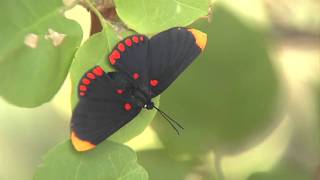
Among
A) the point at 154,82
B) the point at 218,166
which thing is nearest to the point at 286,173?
the point at 218,166

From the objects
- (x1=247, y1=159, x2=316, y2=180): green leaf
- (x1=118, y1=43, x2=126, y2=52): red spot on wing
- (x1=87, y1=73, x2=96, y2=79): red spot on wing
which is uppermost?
(x1=118, y1=43, x2=126, y2=52): red spot on wing

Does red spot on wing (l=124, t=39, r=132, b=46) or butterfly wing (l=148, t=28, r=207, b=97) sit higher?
red spot on wing (l=124, t=39, r=132, b=46)

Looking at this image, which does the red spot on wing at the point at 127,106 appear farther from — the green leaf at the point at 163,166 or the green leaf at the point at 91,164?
the green leaf at the point at 163,166

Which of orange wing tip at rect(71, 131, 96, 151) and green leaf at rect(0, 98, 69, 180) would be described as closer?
orange wing tip at rect(71, 131, 96, 151)

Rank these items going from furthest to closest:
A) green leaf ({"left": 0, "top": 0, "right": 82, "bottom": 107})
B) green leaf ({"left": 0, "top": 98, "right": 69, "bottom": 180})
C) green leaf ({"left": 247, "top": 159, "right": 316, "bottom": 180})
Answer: green leaf ({"left": 247, "top": 159, "right": 316, "bottom": 180})
green leaf ({"left": 0, "top": 98, "right": 69, "bottom": 180})
green leaf ({"left": 0, "top": 0, "right": 82, "bottom": 107})

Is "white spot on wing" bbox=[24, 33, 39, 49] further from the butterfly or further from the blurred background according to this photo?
the blurred background

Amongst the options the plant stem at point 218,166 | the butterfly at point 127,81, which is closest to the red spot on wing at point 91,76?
the butterfly at point 127,81

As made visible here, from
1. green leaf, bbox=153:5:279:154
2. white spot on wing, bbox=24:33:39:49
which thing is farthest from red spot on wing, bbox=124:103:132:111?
green leaf, bbox=153:5:279:154
